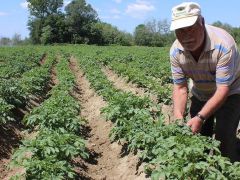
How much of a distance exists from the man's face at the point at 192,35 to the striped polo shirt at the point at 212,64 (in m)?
0.18

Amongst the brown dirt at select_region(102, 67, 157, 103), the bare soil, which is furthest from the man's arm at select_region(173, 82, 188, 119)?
the brown dirt at select_region(102, 67, 157, 103)

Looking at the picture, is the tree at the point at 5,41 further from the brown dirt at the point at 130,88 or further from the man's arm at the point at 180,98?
the man's arm at the point at 180,98

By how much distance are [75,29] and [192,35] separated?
212 ft

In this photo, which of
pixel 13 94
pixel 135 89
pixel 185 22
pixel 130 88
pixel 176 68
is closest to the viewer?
pixel 185 22

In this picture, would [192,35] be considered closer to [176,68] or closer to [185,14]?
[185,14]

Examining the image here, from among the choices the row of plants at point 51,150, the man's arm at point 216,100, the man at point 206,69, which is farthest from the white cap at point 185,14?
the row of plants at point 51,150

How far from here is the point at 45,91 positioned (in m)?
14.3

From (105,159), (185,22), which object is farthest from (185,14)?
(105,159)

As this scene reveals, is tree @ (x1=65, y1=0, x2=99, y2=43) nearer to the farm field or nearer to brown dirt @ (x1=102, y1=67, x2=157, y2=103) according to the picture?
A: brown dirt @ (x1=102, y1=67, x2=157, y2=103)

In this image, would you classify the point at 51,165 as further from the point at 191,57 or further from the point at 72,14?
the point at 72,14

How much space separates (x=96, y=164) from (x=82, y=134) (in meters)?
1.67

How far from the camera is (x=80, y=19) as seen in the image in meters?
69.7

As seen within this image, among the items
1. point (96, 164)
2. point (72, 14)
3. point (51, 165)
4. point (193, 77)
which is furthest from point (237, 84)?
point (72, 14)

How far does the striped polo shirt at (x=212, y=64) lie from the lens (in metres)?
4.09
